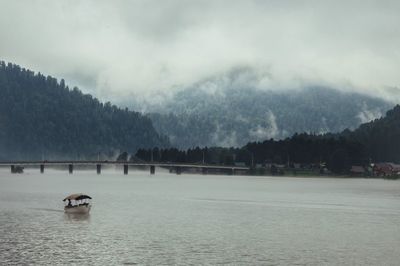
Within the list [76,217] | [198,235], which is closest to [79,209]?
[76,217]

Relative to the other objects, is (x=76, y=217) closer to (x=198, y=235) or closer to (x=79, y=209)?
(x=79, y=209)

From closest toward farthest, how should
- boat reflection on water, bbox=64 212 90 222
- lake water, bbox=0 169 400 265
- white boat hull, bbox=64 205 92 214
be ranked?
lake water, bbox=0 169 400 265
boat reflection on water, bbox=64 212 90 222
white boat hull, bbox=64 205 92 214

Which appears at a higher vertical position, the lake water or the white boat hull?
the white boat hull

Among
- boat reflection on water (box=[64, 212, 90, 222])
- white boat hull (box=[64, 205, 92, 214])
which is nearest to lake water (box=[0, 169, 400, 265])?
Answer: boat reflection on water (box=[64, 212, 90, 222])

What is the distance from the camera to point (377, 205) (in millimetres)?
147250

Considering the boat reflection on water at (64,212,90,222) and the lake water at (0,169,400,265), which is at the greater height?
the boat reflection on water at (64,212,90,222)

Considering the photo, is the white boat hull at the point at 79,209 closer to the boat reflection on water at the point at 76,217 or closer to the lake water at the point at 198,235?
the boat reflection on water at the point at 76,217

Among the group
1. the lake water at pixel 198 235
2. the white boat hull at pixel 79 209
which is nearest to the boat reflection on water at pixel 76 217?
the lake water at pixel 198 235

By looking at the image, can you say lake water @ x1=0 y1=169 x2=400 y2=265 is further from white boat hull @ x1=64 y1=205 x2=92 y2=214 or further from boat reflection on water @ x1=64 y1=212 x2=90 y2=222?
white boat hull @ x1=64 y1=205 x2=92 y2=214

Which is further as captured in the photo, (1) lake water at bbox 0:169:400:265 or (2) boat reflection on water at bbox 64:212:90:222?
(2) boat reflection on water at bbox 64:212:90:222

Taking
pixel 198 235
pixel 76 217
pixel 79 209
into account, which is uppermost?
pixel 79 209

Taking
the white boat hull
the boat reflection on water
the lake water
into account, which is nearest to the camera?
the lake water

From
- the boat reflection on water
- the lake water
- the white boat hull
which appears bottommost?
the lake water

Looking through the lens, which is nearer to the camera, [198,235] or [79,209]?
[198,235]
